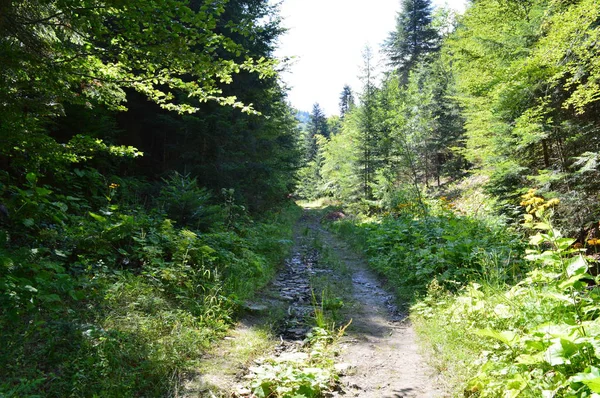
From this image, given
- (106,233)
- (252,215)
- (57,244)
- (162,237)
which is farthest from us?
(252,215)

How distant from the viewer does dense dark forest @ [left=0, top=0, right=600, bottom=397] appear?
10.5 ft

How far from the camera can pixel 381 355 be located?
14.9ft

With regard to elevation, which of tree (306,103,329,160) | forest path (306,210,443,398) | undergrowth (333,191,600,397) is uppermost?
tree (306,103,329,160)

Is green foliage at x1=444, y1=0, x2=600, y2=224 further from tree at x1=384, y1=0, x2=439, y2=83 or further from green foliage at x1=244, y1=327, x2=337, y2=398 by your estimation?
tree at x1=384, y1=0, x2=439, y2=83

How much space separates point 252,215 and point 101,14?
33.6 ft

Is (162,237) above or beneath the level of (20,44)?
beneath

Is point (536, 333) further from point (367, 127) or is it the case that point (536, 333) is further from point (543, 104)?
point (367, 127)

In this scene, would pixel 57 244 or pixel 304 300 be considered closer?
pixel 57 244

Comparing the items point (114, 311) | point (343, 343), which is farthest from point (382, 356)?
point (114, 311)

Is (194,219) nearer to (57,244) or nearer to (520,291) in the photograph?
(57,244)

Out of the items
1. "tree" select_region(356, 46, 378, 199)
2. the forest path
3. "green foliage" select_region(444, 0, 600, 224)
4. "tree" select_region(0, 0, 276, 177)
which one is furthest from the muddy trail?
"tree" select_region(356, 46, 378, 199)

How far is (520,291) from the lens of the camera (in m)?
4.24

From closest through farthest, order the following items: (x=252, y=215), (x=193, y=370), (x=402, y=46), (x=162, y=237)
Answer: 1. (x=193, y=370)
2. (x=162, y=237)
3. (x=252, y=215)
4. (x=402, y=46)

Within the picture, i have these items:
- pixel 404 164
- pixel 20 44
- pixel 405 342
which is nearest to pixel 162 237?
pixel 20 44
